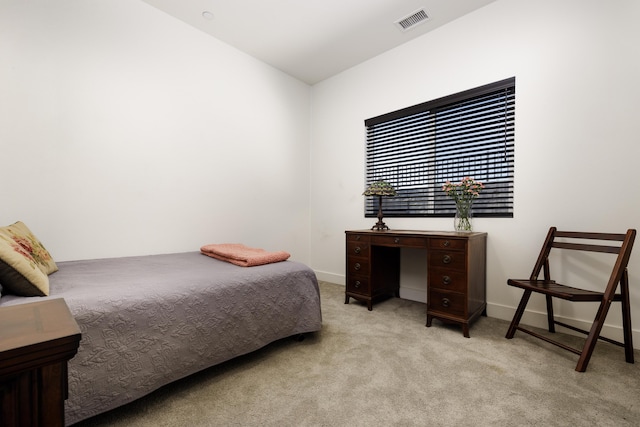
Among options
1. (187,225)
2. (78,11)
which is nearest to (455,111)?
(187,225)

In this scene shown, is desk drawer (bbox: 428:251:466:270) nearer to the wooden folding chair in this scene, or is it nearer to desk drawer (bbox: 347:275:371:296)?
the wooden folding chair

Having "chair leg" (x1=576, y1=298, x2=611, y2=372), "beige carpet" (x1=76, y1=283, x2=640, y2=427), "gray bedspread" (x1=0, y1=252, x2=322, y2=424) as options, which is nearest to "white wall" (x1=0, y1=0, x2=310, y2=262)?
"gray bedspread" (x1=0, y1=252, x2=322, y2=424)

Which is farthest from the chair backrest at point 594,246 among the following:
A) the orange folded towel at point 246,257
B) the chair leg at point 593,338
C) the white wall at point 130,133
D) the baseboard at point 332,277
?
the white wall at point 130,133

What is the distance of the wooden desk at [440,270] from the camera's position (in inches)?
84.2

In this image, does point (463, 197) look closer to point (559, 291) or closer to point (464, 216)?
point (464, 216)

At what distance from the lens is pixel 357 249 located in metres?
2.82

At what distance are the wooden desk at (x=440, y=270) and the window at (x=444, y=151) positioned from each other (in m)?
0.52

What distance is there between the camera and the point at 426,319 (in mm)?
2377

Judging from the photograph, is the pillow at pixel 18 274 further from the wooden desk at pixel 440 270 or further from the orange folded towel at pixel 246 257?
the wooden desk at pixel 440 270

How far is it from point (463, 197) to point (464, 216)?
0.17m

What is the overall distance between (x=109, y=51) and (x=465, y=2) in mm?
2972

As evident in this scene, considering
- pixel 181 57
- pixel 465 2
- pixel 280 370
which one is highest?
pixel 465 2

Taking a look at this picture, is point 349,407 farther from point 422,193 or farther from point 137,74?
point 137,74

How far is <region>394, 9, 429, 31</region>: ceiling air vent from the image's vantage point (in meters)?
2.59
